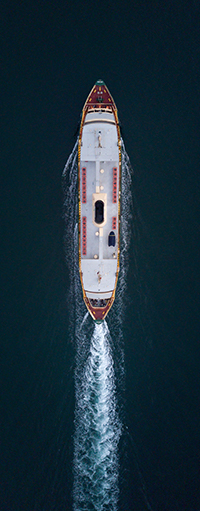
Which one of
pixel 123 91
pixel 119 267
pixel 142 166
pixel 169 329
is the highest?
pixel 123 91

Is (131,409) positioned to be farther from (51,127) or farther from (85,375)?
(51,127)

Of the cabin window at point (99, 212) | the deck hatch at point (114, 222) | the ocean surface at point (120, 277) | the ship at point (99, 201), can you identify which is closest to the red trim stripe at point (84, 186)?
the ship at point (99, 201)

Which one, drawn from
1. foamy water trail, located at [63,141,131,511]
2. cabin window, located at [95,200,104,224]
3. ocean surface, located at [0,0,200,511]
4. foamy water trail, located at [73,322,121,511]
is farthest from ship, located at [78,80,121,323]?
foamy water trail, located at [73,322,121,511]

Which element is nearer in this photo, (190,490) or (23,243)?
(190,490)

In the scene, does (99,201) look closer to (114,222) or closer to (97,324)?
(114,222)

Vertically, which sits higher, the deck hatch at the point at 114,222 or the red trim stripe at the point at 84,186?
the red trim stripe at the point at 84,186

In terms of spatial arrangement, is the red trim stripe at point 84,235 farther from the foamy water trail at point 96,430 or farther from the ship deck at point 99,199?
the foamy water trail at point 96,430

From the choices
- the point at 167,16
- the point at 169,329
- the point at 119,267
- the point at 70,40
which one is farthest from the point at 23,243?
the point at 167,16
